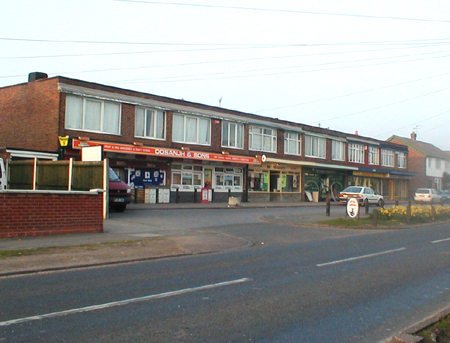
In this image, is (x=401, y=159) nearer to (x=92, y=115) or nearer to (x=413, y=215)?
(x=413, y=215)

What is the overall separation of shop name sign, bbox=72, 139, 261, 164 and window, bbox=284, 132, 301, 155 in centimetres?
514

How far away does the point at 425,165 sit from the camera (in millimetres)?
68562

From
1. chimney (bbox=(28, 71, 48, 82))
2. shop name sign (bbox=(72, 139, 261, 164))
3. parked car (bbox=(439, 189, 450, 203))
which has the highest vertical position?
chimney (bbox=(28, 71, 48, 82))

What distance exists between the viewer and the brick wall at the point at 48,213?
1339cm

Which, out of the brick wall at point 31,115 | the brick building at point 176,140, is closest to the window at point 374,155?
the brick building at point 176,140

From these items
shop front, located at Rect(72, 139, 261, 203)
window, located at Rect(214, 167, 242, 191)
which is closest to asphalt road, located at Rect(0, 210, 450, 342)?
shop front, located at Rect(72, 139, 261, 203)

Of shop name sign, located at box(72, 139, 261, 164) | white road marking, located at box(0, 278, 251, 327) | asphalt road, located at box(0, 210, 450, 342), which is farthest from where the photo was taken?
shop name sign, located at box(72, 139, 261, 164)

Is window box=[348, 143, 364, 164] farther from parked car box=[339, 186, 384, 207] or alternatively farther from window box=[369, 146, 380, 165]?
parked car box=[339, 186, 384, 207]

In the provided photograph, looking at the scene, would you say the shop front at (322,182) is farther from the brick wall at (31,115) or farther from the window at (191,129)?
the brick wall at (31,115)

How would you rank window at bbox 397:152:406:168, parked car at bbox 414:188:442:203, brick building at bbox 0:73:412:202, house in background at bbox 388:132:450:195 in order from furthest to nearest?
house in background at bbox 388:132:450:195
window at bbox 397:152:406:168
parked car at bbox 414:188:442:203
brick building at bbox 0:73:412:202

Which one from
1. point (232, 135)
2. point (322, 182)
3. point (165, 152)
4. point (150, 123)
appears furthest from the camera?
point (322, 182)

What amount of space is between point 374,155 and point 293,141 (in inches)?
654

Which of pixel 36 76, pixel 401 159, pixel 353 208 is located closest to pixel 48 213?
pixel 353 208

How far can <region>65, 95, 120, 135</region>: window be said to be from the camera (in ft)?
94.0
